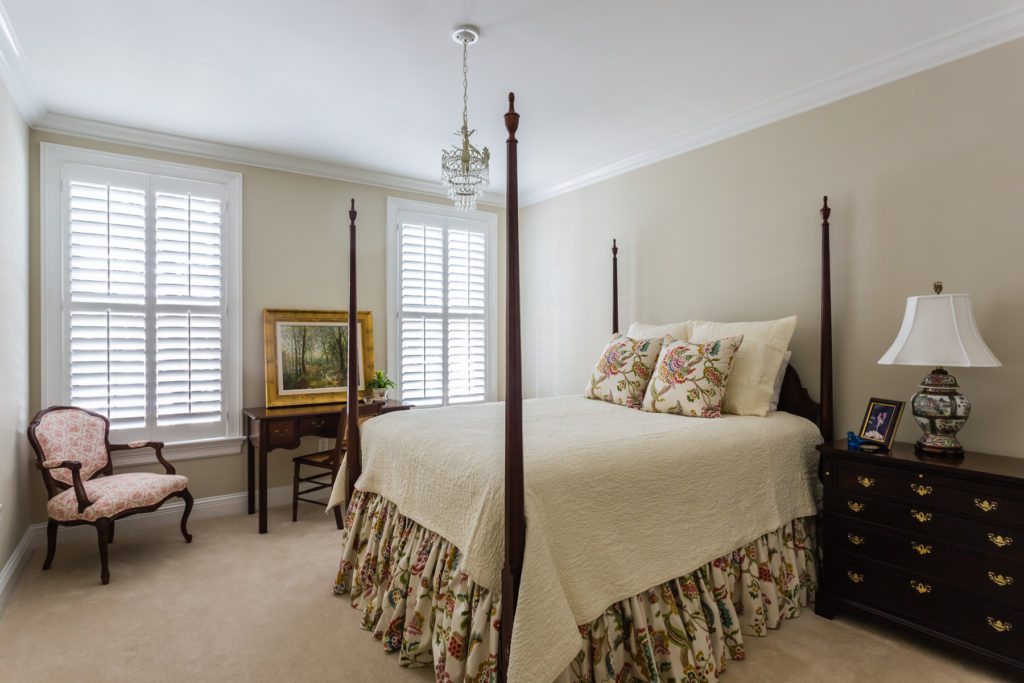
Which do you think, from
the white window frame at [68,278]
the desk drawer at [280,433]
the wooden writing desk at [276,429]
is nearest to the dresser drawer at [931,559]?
the wooden writing desk at [276,429]

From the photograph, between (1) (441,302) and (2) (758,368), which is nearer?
(2) (758,368)

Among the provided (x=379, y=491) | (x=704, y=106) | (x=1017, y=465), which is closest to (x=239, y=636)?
(x=379, y=491)

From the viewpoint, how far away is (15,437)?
9.50ft

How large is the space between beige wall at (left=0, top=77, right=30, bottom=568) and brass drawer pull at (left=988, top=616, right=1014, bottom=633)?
4.14 m

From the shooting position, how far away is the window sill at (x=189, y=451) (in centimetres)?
346

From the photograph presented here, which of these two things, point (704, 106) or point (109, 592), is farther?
point (704, 106)

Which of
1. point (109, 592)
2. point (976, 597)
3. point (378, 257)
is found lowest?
point (109, 592)

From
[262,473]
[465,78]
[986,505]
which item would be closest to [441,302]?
[262,473]

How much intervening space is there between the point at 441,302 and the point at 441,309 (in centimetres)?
6

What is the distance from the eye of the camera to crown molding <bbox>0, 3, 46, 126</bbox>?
2.35m

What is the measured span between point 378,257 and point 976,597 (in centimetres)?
407

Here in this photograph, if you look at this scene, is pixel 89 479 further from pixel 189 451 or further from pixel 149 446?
pixel 189 451

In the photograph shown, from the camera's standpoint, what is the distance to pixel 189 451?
3670mm

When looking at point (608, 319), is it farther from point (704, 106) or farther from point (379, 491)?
point (379, 491)
